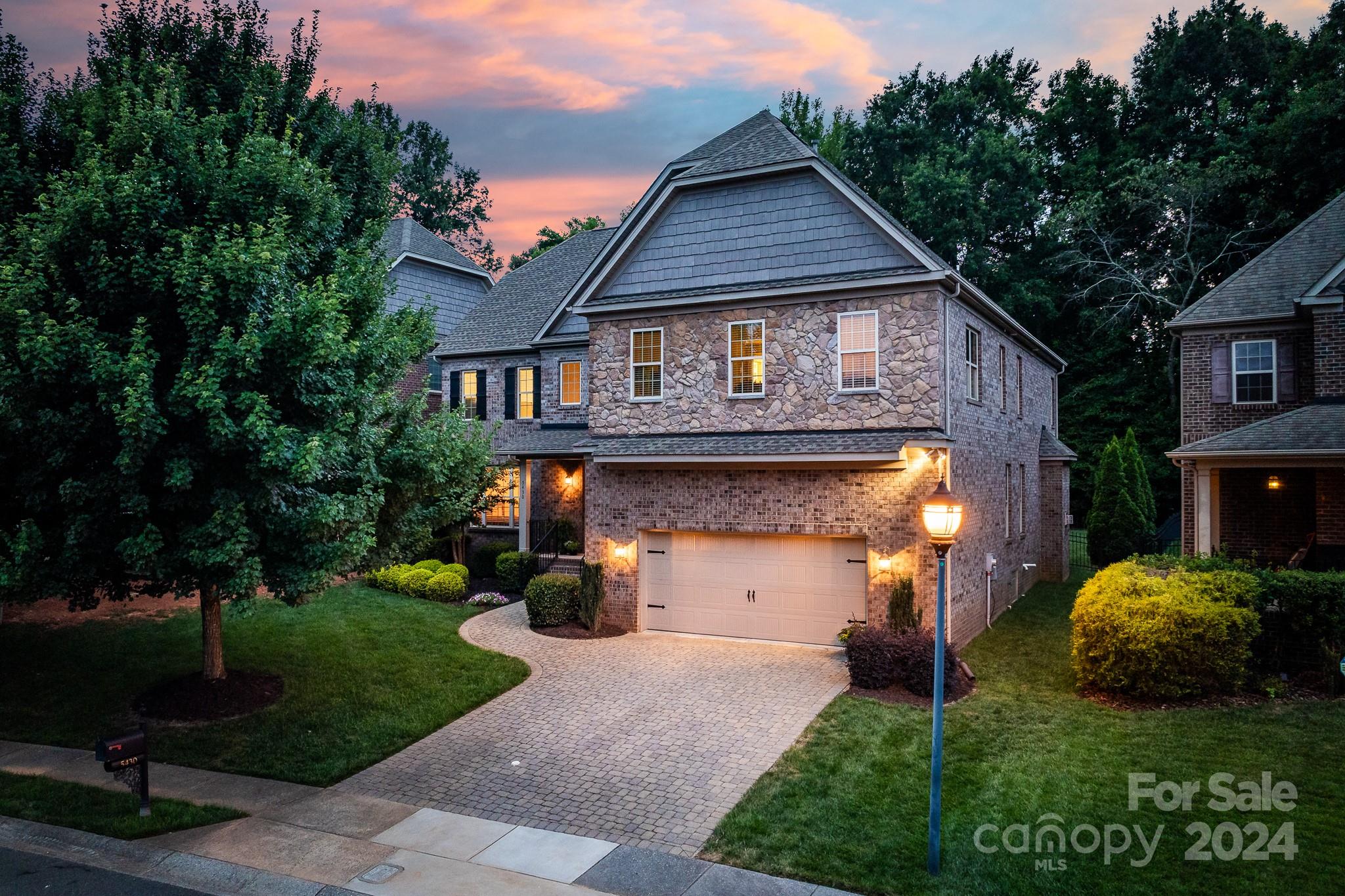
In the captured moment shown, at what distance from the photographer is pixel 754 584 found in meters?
15.4

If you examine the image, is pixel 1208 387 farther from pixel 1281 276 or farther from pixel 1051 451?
pixel 1051 451

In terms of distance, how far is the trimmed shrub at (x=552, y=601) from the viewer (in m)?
16.7

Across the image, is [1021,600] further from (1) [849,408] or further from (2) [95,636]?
(2) [95,636]

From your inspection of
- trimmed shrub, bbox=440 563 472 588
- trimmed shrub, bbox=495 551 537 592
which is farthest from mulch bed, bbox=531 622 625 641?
trimmed shrub, bbox=440 563 472 588

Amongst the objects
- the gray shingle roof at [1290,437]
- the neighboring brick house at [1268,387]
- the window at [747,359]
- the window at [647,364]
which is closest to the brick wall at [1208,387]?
the neighboring brick house at [1268,387]

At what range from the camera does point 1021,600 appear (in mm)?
20250

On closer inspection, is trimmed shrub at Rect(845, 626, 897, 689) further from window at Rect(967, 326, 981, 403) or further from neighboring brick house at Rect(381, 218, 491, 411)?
neighboring brick house at Rect(381, 218, 491, 411)

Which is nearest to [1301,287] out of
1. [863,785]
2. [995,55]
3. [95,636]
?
[863,785]

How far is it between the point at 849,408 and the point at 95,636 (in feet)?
A: 49.1

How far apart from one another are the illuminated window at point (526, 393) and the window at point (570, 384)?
1.20 m

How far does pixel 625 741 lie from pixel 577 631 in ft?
20.1

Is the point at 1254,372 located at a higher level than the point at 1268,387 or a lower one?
higher

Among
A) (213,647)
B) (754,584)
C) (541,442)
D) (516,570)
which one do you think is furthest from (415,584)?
(754,584)

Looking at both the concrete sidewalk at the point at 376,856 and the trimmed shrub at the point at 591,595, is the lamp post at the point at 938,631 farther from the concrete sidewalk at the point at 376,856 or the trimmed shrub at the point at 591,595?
the trimmed shrub at the point at 591,595
